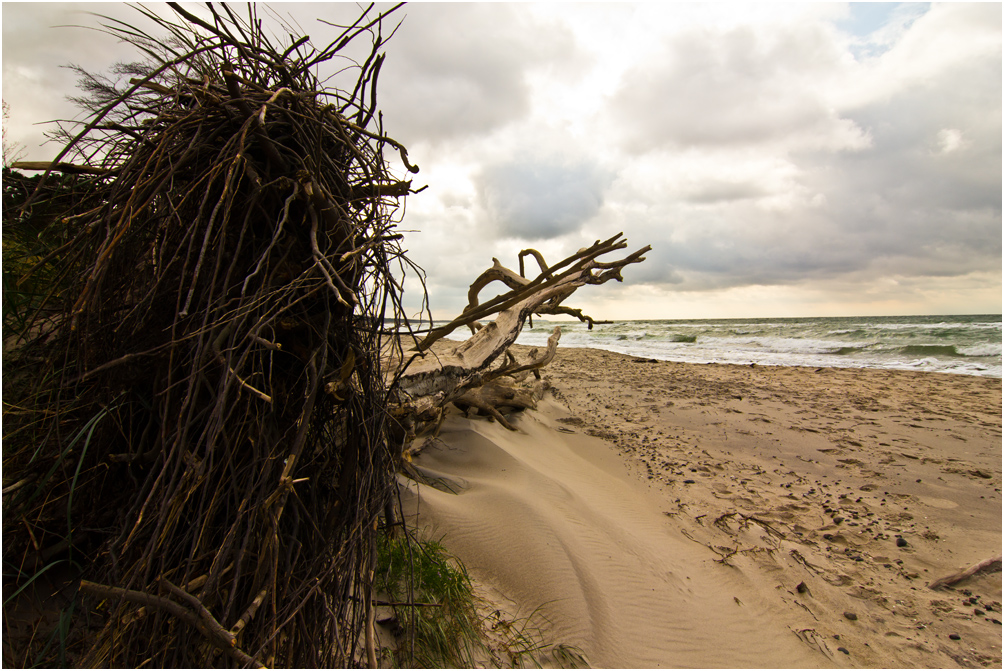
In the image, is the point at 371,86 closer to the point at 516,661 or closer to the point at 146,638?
the point at 146,638

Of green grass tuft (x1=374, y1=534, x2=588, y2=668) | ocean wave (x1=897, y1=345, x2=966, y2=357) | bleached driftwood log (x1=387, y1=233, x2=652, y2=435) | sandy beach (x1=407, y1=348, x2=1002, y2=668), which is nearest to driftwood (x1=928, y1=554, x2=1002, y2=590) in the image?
sandy beach (x1=407, y1=348, x2=1002, y2=668)

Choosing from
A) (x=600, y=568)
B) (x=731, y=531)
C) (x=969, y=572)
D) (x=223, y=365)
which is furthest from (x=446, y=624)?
(x=969, y=572)

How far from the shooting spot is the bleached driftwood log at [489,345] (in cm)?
267

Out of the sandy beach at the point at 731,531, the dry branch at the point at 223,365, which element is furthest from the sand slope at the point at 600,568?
the dry branch at the point at 223,365

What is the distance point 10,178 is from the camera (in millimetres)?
2148

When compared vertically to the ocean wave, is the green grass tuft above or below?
below

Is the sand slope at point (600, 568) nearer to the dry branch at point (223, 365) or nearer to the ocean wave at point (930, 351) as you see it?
the dry branch at point (223, 365)

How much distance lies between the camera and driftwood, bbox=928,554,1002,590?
9.12ft

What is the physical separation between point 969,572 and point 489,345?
3964 mm

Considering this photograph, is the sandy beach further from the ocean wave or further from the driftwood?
the ocean wave

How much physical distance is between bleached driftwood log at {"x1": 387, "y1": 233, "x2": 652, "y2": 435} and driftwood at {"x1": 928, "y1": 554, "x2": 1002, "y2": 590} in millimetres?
2929

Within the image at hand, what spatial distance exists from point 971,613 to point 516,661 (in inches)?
106

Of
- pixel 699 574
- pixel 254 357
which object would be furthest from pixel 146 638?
pixel 699 574

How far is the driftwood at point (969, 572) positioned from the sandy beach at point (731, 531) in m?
0.02
